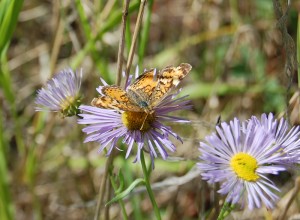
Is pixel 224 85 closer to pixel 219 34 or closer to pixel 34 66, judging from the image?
pixel 219 34

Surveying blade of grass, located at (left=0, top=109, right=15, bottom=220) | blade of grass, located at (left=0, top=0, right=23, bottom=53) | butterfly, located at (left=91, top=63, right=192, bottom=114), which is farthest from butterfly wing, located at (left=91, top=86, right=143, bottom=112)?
blade of grass, located at (left=0, top=109, right=15, bottom=220)

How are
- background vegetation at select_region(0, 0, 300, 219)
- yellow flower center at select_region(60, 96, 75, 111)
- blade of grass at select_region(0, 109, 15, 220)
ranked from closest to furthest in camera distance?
yellow flower center at select_region(60, 96, 75, 111), blade of grass at select_region(0, 109, 15, 220), background vegetation at select_region(0, 0, 300, 219)

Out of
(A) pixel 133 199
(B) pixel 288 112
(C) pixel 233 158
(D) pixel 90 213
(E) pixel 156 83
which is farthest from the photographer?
(D) pixel 90 213

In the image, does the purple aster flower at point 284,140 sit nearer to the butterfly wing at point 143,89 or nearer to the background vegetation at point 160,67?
the butterfly wing at point 143,89

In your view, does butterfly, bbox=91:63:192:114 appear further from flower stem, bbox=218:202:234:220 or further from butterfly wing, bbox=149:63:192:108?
flower stem, bbox=218:202:234:220

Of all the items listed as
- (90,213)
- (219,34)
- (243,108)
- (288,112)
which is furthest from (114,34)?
(288,112)

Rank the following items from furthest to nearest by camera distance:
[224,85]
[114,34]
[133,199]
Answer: [114,34], [224,85], [133,199]

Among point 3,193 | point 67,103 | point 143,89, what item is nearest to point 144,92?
point 143,89
